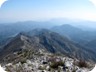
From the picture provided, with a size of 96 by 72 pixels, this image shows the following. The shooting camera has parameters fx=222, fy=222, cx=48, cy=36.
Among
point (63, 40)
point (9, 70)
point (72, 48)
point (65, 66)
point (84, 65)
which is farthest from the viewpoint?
point (63, 40)

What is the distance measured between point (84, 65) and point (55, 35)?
192m

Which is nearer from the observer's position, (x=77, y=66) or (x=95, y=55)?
(x=77, y=66)

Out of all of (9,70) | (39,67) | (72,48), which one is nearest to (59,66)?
(39,67)

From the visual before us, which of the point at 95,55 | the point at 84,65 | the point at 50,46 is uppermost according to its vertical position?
the point at 84,65

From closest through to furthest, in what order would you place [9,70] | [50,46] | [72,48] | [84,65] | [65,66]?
[9,70], [65,66], [84,65], [50,46], [72,48]

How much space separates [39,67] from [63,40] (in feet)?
609

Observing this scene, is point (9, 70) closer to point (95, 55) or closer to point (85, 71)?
point (85, 71)

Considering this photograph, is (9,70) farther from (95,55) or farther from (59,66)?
(95,55)

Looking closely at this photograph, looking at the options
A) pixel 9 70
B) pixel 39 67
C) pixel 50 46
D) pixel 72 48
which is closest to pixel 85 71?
pixel 39 67

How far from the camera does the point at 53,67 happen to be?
3.97 meters

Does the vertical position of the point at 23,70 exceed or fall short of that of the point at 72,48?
it exceeds it

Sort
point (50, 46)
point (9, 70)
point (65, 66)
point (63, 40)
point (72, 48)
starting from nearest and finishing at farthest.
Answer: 1. point (9, 70)
2. point (65, 66)
3. point (50, 46)
4. point (72, 48)
5. point (63, 40)

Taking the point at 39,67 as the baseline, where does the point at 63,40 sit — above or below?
below

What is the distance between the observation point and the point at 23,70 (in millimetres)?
3791
